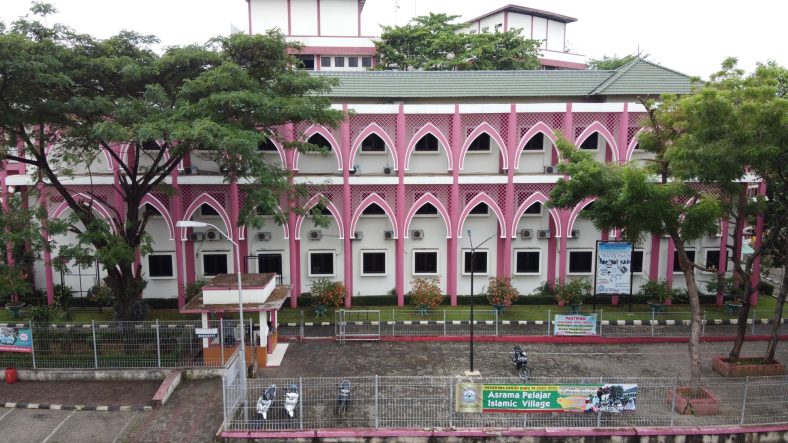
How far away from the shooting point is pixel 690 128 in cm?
1499

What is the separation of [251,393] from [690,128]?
14.5 m

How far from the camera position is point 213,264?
24.8 m

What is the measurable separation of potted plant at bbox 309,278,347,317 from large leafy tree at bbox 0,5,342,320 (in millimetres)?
5720

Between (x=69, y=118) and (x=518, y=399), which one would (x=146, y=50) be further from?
(x=518, y=399)

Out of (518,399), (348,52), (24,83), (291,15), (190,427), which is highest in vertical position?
(291,15)

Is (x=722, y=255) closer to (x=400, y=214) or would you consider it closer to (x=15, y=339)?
(x=400, y=214)

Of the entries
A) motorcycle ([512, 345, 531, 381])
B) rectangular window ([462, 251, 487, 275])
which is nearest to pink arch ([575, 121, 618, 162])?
rectangular window ([462, 251, 487, 275])

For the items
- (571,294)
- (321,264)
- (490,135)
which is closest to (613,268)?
(571,294)

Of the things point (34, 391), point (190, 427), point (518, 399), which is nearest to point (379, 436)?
point (518, 399)

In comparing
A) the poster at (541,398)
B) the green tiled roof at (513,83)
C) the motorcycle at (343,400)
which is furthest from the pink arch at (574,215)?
the motorcycle at (343,400)

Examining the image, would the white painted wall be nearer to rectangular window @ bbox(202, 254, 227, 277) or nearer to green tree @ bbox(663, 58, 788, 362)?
rectangular window @ bbox(202, 254, 227, 277)

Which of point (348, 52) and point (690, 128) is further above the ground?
point (348, 52)

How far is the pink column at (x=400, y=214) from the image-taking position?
903 inches

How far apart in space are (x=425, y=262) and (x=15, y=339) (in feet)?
52.4
